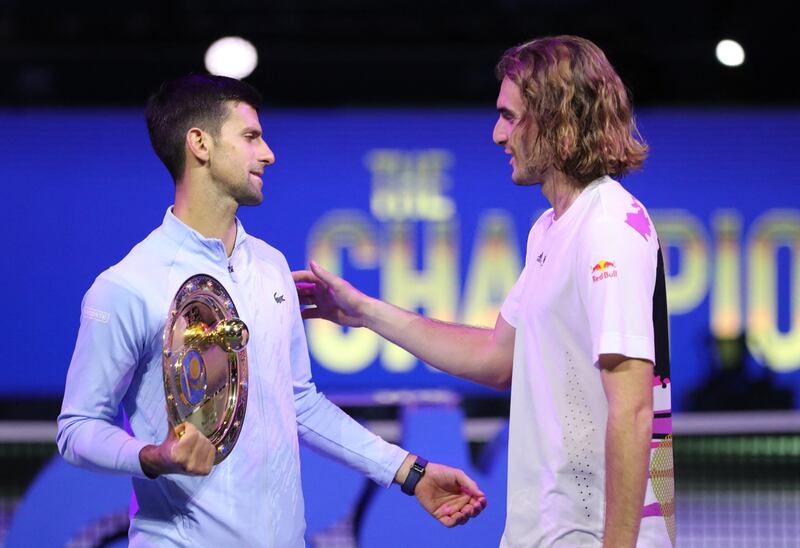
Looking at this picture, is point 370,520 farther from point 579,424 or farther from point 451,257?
point 451,257

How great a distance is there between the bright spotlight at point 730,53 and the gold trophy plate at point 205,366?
7215 millimetres

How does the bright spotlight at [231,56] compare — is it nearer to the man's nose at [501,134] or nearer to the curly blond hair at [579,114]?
the man's nose at [501,134]

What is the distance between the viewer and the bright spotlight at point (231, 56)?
28.1ft

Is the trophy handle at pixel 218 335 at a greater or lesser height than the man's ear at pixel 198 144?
lesser

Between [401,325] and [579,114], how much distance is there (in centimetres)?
109

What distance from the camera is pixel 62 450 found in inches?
106

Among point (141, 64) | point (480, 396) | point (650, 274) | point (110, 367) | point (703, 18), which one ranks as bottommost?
point (110, 367)

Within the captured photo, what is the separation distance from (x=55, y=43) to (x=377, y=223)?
2.99 metres

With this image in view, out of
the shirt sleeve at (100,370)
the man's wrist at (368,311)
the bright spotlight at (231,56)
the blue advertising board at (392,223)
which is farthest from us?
the blue advertising board at (392,223)

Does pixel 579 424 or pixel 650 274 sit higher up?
pixel 650 274

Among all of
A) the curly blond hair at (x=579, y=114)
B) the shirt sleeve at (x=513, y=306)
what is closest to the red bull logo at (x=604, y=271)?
the curly blond hair at (x=579, y=114)

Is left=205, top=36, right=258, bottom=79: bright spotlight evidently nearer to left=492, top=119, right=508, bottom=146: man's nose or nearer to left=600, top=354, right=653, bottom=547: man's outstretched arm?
left=492, top=119, right=508, bottom=146: man's nose

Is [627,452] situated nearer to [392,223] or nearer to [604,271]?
[604,271]

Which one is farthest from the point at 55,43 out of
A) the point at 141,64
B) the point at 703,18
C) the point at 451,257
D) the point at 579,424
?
the point at 579,424
